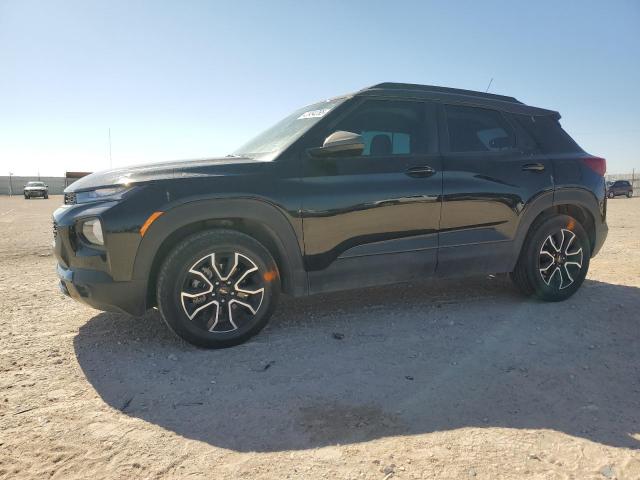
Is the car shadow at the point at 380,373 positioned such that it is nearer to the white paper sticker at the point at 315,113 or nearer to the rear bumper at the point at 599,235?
the rear bumper at the point at 599,235

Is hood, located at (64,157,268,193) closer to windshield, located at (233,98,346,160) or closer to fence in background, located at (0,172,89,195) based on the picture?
windshield, located at (233,98,346,160)

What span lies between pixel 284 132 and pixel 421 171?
119cm

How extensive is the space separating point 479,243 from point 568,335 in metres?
0.97

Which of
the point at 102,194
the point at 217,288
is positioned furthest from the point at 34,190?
the point at 217,288

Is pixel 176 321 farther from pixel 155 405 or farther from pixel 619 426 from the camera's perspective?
pixel 619 426

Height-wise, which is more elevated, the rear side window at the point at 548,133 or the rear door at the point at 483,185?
the rear side window at the point at 548,133

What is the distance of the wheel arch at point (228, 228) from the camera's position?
3.04 meters

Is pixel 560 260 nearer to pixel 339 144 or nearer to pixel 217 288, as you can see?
pixel 339 144

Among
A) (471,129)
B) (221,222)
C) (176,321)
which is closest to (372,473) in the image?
(176,321)

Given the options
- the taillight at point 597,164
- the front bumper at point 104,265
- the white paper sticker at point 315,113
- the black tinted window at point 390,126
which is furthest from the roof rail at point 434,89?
the front bumper at point 104,265

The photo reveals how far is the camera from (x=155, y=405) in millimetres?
2459

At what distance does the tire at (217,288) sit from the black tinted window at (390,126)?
1257 millimetres

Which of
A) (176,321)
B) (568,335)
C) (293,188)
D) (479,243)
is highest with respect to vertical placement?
(293,188)

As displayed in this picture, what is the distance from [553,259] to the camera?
4.29 metres
